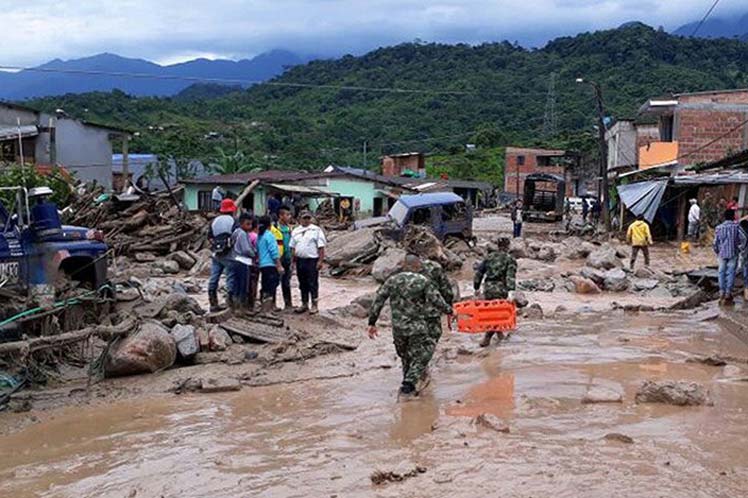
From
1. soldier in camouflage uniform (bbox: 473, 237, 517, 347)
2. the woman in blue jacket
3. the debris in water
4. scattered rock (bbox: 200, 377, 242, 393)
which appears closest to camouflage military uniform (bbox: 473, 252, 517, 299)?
soldier in camouflage uniform (bbox: 473, 237, 517, 347)

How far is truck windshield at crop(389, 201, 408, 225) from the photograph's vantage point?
23641mm

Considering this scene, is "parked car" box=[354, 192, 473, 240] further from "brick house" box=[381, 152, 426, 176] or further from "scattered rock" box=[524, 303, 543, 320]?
"brick house" box=[381, 152, 426, 176]

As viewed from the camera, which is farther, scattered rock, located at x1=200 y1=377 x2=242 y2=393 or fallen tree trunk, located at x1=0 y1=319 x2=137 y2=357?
scattered rock, located at x1=200 y1=377 x2=242 y2=393

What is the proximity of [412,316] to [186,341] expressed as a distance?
2982mm

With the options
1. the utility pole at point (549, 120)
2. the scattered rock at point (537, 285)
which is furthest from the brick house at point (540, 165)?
the scattered rock at point (537, 285)

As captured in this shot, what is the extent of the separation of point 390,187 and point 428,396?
3278 centimetres

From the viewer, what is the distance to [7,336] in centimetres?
898

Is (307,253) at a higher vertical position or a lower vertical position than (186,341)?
higher

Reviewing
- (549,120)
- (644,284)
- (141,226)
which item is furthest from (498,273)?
(549,120)

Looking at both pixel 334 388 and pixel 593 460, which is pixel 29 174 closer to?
pixel 334 388

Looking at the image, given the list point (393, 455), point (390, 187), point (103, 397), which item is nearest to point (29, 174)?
point (103, 397)

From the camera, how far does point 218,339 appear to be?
33.6ft

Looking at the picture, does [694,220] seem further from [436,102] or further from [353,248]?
[436,102]

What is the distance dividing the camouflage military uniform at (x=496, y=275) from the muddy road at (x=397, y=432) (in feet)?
2.42
